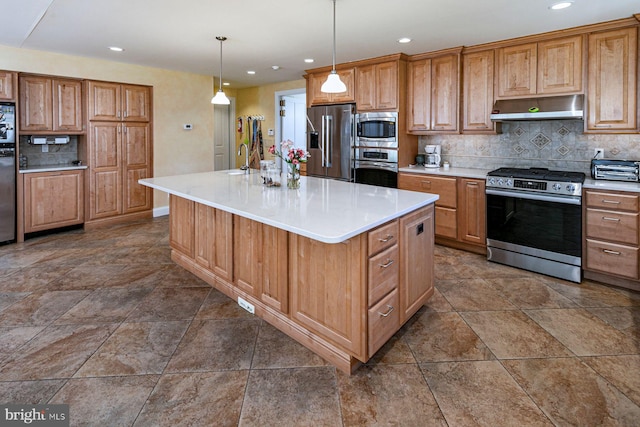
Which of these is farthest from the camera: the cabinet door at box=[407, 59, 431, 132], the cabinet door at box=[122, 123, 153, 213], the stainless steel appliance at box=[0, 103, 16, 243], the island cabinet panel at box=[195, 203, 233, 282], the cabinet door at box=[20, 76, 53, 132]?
the cabinet door at box=[122, 123, 153, 213]

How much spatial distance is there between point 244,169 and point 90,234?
247 centimetres

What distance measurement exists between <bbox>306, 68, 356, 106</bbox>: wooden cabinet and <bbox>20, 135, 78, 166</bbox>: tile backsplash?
345cm

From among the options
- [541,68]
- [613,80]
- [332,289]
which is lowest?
[332,289]

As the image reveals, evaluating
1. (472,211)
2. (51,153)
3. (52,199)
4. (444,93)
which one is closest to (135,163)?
(51,153)

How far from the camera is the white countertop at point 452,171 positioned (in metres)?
4.06

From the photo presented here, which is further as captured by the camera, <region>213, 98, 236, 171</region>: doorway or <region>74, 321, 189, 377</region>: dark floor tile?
<region>213, 98, 236, 171</region>: doorway

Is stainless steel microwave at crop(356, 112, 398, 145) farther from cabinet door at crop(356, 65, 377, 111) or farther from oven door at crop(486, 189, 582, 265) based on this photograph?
oven door at crop(486, 189, 582, 265)

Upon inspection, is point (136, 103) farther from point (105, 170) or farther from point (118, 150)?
point (105, 170)

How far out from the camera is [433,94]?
4605 millimetres

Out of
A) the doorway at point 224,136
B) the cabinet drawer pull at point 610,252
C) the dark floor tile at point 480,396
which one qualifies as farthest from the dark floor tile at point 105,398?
the doorway at point 224,136

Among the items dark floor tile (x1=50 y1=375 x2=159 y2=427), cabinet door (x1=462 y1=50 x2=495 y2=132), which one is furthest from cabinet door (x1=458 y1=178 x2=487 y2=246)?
dark floor tile (x1=50 y1=375 x2=159 y2=427)

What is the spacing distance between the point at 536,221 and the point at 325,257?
2.48 m

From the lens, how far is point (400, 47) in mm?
4301

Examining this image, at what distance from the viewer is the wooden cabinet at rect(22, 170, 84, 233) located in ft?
15.2
